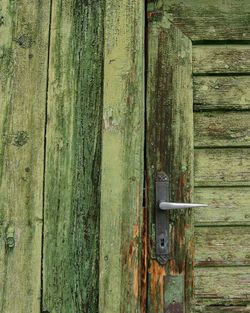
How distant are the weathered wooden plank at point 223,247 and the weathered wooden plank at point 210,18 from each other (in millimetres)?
718

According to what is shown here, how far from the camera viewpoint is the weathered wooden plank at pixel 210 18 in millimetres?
1812

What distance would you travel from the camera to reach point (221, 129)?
1789 millimetres

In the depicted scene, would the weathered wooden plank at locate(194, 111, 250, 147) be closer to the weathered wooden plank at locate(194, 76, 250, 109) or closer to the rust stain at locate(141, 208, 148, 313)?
the weathered wooden plank at locate(194, 76, 250, 109)

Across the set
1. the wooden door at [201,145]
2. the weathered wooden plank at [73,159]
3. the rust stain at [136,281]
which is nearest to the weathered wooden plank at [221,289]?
the wooden door at [201,145]

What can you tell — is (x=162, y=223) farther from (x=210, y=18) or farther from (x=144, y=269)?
(x=210, y=18)

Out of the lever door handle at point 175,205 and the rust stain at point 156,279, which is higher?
the lever door handle at point 175,205

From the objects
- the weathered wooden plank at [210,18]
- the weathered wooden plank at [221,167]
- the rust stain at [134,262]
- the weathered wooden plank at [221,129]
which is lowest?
the rust stain at [134,262]

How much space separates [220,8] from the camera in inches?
72.0

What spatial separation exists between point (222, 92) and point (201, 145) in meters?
0.21

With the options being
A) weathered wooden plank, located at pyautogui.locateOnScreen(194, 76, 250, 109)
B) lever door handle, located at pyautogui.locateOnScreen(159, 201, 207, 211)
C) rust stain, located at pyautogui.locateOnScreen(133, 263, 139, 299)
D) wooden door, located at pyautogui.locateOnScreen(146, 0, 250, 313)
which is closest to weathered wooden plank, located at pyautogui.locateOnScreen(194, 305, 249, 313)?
wooden door, located at pyautogui.locateOnScreen(146, 0, 250, 313)

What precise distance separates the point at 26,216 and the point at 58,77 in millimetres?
496

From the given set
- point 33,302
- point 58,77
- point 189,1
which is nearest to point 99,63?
point 58,77

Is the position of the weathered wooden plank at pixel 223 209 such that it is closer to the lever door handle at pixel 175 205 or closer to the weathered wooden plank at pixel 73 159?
the lever door handle at pixel 175 205

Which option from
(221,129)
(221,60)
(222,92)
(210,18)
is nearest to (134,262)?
(221,129)
